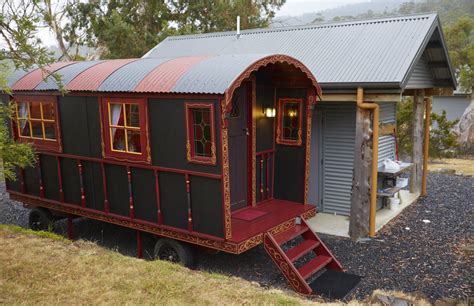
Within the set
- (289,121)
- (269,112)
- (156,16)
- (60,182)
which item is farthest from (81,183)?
(156,16)

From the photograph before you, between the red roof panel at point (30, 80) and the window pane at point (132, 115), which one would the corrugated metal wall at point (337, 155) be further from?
the red roof panel at point (30, 80)

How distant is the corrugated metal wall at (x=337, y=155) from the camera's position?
9273mm

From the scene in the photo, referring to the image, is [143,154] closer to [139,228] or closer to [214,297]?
[139,228]

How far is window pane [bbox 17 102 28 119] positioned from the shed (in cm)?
468

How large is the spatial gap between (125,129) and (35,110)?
2.53 m

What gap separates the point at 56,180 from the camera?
27.5 ft

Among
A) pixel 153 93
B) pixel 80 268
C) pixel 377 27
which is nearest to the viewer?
pixel 80 268

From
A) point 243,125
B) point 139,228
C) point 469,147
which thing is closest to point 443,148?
point 469,147

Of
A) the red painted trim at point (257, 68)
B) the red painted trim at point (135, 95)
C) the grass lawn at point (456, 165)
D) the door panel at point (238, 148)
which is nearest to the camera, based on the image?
the red painted trim at point (257, 68)

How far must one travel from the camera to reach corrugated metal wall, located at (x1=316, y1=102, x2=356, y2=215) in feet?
30.4

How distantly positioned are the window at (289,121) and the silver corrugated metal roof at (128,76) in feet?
7.77

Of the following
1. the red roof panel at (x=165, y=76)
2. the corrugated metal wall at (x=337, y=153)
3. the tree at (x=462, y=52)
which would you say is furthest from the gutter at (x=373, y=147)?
the tree at (x=462, y=52)

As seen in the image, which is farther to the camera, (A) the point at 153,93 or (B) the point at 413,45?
(B) the point at 413,45

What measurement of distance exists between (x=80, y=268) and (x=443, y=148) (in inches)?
701
